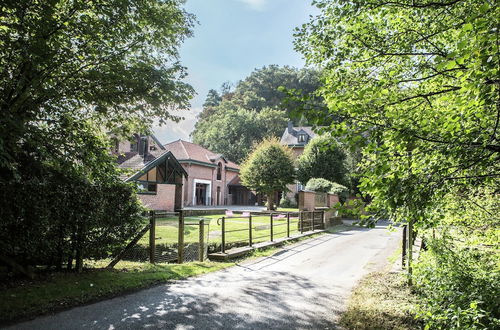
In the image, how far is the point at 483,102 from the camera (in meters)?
2.78

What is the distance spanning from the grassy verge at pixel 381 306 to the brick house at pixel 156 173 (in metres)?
20.0

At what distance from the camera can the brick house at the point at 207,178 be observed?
39.8 meters

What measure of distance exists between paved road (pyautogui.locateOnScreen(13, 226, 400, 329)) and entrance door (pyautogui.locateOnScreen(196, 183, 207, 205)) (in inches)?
1315

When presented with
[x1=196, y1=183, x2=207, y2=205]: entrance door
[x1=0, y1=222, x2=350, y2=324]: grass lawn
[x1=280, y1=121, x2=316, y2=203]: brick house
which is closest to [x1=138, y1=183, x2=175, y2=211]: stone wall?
[x1=196, y1=183, x2=207, y2=205]: entrance door

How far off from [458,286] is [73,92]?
7412 millimetres

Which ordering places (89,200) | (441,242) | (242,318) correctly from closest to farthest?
(242,318), (441,242), (89,200)

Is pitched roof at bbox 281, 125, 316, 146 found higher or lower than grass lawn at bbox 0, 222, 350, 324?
higher

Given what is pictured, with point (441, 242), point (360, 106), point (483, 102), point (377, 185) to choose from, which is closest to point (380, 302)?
point (441, 242)

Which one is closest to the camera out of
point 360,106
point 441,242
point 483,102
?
point 483,102

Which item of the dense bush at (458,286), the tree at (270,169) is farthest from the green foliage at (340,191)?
the dense bush at (458,286)

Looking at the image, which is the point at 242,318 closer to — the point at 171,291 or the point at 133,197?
the point at 171,291

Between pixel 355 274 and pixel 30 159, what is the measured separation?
7.53 m

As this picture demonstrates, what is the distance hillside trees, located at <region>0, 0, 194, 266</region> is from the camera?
17.7ft

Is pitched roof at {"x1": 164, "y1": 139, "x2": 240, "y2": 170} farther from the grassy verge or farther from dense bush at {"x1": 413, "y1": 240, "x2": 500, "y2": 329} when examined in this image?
dense bush at {"x1": 413, "y1": 240, "x2": 500, "y2": 329}
